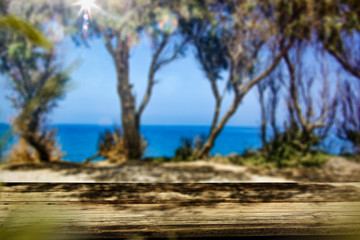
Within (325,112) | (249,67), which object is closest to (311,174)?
(325,112)

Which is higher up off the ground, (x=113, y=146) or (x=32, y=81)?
(x=32, y=81)

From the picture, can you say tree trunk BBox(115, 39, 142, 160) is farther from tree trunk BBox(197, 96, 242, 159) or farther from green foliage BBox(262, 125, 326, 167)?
green foliage BBox(262, 125, 326, 167)

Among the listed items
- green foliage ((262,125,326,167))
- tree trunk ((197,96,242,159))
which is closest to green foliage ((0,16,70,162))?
tree trunk ((197,96,242,159))

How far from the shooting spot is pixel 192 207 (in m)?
0.91

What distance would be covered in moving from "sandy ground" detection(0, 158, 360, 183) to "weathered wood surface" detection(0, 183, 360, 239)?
9.62 ft

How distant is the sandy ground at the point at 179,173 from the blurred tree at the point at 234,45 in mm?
1209

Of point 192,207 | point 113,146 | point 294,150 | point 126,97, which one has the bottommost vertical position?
point 294,150

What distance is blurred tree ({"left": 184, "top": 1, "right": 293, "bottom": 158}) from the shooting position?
5.76 m

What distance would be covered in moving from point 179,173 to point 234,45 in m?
3.33

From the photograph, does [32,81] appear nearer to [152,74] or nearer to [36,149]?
[36,149]

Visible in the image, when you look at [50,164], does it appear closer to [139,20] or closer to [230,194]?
[139,20]

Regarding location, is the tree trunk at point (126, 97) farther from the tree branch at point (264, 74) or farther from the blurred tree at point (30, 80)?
the tree branch at point (264, 74)

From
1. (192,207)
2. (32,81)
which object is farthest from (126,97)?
(192,207)

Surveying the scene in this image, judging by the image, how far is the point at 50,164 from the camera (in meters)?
5.14
